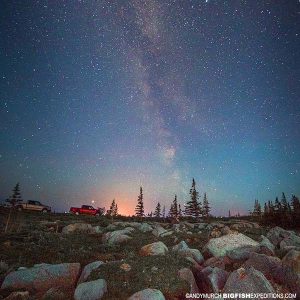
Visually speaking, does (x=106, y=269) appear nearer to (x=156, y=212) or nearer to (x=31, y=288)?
(x=31, y=288)

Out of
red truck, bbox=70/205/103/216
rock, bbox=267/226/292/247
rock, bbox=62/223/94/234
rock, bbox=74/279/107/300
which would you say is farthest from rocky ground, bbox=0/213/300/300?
red truck, bbox=70/205/103/216

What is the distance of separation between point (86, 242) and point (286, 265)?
13.9m

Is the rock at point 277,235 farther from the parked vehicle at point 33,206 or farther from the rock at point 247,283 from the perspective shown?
the parked vehicle at point 33,206

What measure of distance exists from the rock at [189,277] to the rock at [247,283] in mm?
1446

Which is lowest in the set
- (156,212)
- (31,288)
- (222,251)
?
(31,288)

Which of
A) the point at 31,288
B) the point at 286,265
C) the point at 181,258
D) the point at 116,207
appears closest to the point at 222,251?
the point at 181,258

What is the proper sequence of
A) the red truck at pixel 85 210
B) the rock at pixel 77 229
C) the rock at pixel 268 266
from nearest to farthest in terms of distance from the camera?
the rock at pixel 268 266, the rock at pixel 77 229, the red truck at pixel 85 210

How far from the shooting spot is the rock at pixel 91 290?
1029cm

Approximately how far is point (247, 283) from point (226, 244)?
6584 millimetres

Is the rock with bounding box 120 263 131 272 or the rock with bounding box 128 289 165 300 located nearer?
the rock with bounding box 128 289 165 300

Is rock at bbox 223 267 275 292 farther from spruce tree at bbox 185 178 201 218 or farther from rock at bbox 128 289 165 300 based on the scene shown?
spruce tree at bbox 185 178 201 218

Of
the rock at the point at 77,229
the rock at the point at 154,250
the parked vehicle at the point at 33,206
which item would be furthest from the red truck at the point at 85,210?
the rock at the point at 154,250

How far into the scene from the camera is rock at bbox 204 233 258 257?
1570 centimetres

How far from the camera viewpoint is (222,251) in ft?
51.5
